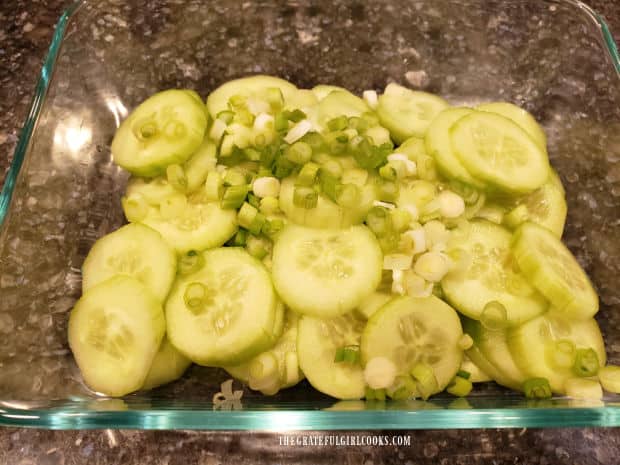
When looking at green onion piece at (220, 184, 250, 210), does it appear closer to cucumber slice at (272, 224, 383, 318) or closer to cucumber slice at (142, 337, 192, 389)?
cucumber slice at (272, 224, 383, 318)

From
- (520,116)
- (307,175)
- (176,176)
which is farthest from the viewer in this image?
(520,116)

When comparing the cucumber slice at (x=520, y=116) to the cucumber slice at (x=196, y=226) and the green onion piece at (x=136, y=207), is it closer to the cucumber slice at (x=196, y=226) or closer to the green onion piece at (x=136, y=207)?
the cucumber slice at (x=196, y=226)

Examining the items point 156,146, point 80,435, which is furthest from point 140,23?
point 80,435

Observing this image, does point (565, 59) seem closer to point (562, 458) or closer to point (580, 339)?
point (580, 339)

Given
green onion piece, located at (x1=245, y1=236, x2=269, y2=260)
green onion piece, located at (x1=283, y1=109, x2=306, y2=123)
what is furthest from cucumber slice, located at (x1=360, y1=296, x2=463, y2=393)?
green onion piece, located at (x1=283, y1=109, x2=306, y2=123)

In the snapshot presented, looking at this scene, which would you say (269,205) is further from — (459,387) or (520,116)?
(520,116)

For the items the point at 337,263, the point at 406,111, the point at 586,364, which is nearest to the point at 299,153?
the point at 337,263
